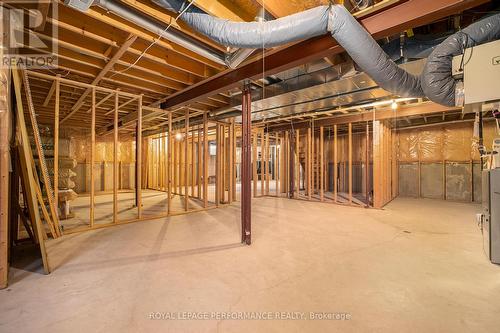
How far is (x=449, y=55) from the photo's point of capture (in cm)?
183

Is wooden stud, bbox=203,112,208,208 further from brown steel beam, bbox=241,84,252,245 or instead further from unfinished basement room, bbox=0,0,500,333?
brown steel beam, bbox=241,84,252,245

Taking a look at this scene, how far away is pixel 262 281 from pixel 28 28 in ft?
11.3

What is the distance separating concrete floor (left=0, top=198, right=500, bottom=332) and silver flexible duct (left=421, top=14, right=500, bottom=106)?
169 centimetres

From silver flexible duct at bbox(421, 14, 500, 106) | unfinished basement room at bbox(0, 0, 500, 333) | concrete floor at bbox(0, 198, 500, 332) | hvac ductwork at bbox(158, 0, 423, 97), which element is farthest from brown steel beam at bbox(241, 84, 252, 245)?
silver flexible duct at bbox(421, 14, 500, 106)

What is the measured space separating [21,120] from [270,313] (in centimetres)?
286

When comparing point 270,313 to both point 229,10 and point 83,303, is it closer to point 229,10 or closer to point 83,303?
point 83,303

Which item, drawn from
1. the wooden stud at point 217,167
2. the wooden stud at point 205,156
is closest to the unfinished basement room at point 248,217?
the wooden stud at point 205,156

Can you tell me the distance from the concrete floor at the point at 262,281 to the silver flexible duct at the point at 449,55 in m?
1.69

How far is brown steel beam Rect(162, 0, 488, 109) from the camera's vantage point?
5.58 ft

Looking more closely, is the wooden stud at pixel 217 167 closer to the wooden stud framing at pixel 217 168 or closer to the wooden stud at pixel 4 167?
the wooden stud framing at pixel 217 168

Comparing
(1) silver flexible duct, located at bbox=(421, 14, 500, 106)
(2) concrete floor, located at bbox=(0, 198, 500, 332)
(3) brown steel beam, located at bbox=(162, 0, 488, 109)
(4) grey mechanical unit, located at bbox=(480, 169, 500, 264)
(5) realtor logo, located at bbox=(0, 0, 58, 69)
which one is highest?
(5) realtor logo, located at bbox=(0, 0, 58, 69)

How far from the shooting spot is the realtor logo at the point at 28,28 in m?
1.95

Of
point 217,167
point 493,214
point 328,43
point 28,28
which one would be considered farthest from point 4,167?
point 493,214

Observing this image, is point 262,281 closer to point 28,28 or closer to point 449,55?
point 449,55
